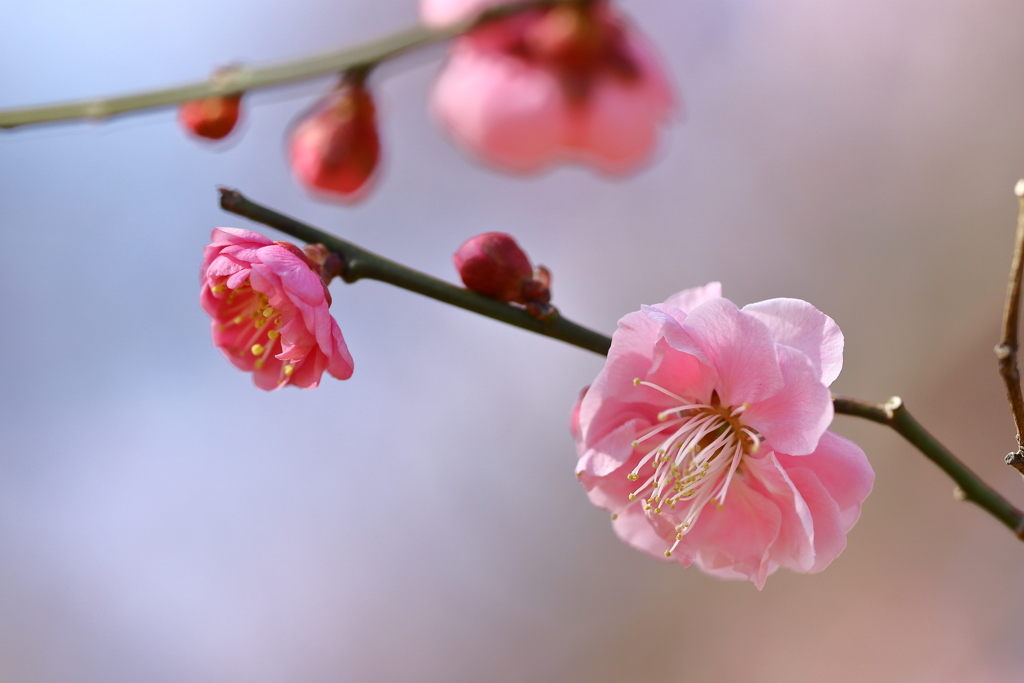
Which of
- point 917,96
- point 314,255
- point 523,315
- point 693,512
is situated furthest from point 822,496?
point 917,96

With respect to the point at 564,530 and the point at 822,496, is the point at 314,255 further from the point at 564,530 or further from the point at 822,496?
the point at 564,530

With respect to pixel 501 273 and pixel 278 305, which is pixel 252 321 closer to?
pixel 278 305

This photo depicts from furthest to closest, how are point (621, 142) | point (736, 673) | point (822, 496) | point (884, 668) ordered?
point (736, 673) < point (884, 668) < point (822, 496) < point (621, 142)

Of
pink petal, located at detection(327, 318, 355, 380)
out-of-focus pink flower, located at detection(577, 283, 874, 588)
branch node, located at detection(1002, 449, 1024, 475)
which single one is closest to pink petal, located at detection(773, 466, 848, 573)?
out-of-focus pink flower, located at detection(577, 283, 874, 588)

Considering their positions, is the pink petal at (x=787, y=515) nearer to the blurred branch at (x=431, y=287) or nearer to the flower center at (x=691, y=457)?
the flower center at (x=691, y=457)

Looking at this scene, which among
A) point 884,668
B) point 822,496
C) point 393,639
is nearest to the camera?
point 822,496

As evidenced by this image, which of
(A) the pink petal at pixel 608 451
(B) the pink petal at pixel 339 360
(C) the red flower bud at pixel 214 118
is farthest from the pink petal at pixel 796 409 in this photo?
(C) the red flower bud at pixel 214 118

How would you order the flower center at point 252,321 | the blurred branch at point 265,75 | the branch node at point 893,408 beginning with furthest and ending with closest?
the flower center at point 252,321, the branch node at point 893,408, the blurred branch at point 265,75
